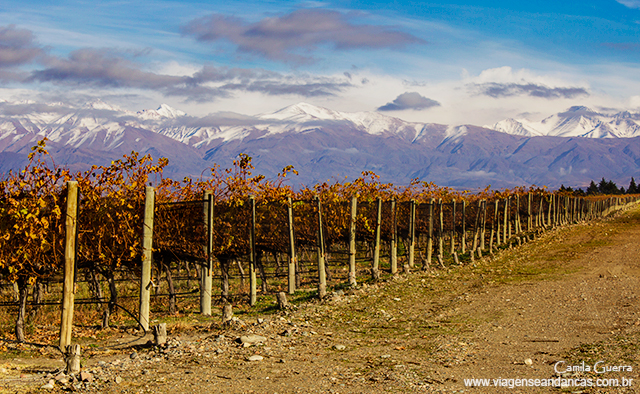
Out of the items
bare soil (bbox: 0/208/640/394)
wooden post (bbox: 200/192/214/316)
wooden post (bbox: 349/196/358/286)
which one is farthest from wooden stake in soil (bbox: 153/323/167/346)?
wooden post (bbox: 349/196/358/286)

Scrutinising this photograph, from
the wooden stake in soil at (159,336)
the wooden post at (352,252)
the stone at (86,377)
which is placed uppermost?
the wooden post at (352,252)

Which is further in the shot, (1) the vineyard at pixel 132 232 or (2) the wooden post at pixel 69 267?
(1) the vineyard at pixel 132 232

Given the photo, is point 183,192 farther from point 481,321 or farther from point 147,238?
point 481,321

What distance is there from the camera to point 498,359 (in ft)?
29.8

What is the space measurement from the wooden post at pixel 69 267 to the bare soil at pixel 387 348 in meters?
0.60

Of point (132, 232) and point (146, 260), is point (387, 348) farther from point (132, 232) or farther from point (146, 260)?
point (132, 232)

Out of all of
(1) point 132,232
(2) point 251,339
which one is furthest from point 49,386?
(1) point 132,232

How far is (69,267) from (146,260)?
8.75 feet

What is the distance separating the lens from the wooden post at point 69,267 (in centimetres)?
920

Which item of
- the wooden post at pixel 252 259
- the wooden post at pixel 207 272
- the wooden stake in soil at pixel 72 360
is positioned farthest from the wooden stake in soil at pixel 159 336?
the wooden post at pixel 252 259

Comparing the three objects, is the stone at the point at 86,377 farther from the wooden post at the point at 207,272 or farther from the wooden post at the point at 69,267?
the wooden post at the point at 207,272

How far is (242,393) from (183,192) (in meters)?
10.9

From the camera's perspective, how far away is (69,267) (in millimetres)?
9219

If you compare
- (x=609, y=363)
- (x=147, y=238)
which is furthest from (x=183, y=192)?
(x=609, y=363)
